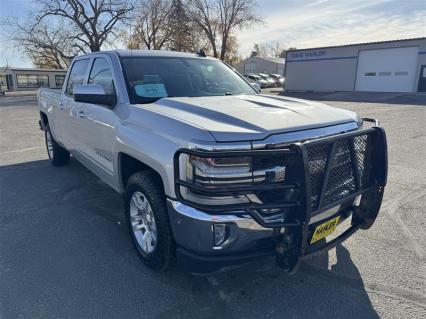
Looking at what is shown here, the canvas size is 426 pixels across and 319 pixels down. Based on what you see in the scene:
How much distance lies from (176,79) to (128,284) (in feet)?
7.11

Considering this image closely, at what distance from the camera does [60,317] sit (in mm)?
2412

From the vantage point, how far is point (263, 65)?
198 ft

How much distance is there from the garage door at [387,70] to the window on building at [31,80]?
3925cm

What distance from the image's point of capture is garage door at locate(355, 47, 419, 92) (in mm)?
26109

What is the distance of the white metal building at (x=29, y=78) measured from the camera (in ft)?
146

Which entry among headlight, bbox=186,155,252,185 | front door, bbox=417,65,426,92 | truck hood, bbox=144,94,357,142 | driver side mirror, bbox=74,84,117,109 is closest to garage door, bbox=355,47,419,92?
front door, bbox=417,65,426,92

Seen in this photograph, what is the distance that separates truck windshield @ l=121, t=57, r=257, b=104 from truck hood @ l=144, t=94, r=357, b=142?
0.34m

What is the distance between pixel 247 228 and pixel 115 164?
1.72 m

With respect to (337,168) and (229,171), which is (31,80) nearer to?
(229,171)

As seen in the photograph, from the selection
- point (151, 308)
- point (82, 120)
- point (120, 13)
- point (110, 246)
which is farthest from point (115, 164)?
point (120, 13)

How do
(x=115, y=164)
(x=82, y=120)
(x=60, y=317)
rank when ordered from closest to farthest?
(x=60, y=317) → (x=115, y=164) → (x=82, y=120)

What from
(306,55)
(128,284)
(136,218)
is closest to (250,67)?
(306,55)

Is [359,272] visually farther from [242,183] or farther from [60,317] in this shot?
[60,317]

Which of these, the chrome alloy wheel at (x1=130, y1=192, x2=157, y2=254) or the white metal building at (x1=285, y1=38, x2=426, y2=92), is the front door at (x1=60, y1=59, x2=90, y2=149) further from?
the white metal building at (x1=285, y1=38, x2=426, y2=92)
